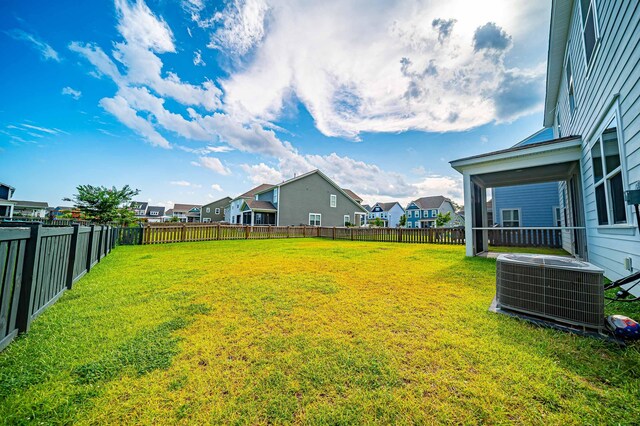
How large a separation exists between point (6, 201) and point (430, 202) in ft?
184

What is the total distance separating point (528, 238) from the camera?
11.9m

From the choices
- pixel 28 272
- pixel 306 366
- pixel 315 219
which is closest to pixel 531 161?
pixel 306 366

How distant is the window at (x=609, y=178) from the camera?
379 centimetres

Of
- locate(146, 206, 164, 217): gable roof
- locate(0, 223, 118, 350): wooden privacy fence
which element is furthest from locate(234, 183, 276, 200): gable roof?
locate(146, 206, 164, 217): gable roof

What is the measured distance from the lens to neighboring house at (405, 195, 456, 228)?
41.2 metres

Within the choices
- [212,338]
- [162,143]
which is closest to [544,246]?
[212,338]

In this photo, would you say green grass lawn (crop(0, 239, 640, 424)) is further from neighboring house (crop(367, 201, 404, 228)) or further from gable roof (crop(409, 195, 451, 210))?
neighboring house (crop(367, 201, 404, 228))

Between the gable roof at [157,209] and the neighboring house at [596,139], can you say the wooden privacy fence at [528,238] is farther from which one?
the gable roof at [157,209]

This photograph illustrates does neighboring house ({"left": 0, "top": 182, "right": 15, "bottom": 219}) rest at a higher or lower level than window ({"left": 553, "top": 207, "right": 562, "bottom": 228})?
higher

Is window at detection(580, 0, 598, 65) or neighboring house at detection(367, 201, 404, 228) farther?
neighboring house at detection(367, 201, 404, 228)

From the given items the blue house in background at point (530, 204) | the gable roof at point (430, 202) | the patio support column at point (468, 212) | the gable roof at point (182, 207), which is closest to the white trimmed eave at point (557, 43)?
the patio support column at point (468, 212)

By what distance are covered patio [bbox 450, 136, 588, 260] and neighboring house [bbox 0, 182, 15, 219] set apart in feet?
123

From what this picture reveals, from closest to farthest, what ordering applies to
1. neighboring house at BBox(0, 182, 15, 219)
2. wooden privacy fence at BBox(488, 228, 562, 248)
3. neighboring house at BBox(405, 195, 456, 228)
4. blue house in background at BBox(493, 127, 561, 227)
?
wooden privacy fence at BBox(488, 228, 562, 248), blue house in background at BBox(493, 127, 561, 227), neighboring house at BBox(0, 182, 15, 219), neighboring house at BBox(405, 195, 456, 228)

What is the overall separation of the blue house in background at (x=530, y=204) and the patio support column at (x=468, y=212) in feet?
31.8
